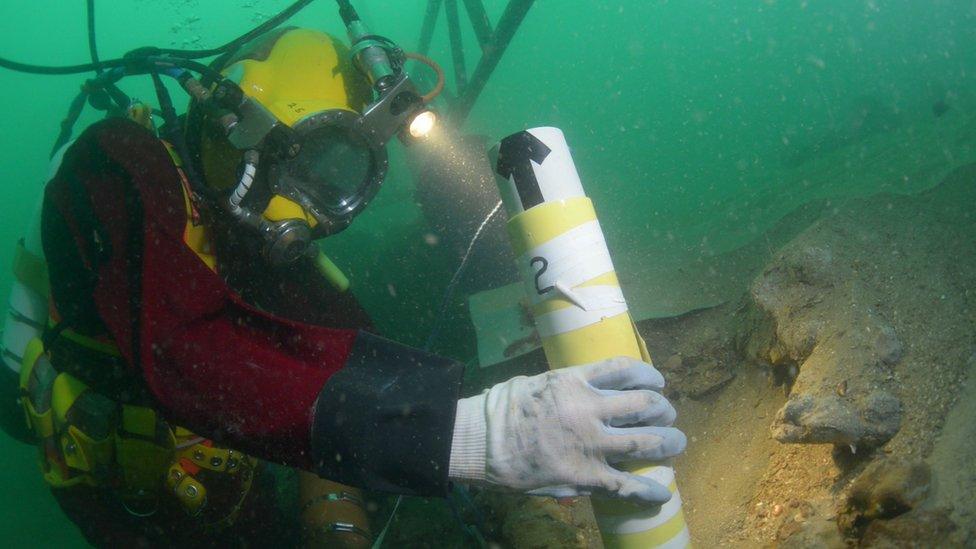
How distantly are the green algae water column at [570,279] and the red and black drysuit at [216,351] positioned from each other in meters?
0.41

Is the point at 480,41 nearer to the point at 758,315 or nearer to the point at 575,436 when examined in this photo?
the point at 758,315

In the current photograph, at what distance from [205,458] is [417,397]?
70.5 inches

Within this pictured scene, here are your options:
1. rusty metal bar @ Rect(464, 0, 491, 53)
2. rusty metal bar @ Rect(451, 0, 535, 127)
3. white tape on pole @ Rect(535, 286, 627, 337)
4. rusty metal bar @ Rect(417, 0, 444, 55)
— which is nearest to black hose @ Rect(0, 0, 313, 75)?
rusty metal bar @ Rect(451, 0, 535, 127)

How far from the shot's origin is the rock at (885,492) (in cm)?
136

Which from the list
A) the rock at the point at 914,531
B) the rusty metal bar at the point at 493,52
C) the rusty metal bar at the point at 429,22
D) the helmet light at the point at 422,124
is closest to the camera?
the rock at the point at 914,531

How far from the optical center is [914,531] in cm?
131

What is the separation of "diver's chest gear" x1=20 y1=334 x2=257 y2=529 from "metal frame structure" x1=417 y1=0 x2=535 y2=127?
179 inches

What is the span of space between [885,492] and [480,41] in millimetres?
5928

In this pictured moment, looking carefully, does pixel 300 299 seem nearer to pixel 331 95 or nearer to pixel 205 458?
pixel 205 458

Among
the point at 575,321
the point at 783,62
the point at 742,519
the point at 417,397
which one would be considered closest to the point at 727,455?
the point at 742,519

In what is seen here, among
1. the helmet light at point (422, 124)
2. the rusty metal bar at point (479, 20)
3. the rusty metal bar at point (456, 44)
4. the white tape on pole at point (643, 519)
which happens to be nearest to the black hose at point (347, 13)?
the helmet light at point (422, 124)

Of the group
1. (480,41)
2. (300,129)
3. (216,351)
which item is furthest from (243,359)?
(480,41)

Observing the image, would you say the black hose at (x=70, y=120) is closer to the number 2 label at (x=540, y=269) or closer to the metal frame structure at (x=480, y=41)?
the number 2 label at (x=540, y=269)

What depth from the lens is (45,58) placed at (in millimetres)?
38062
